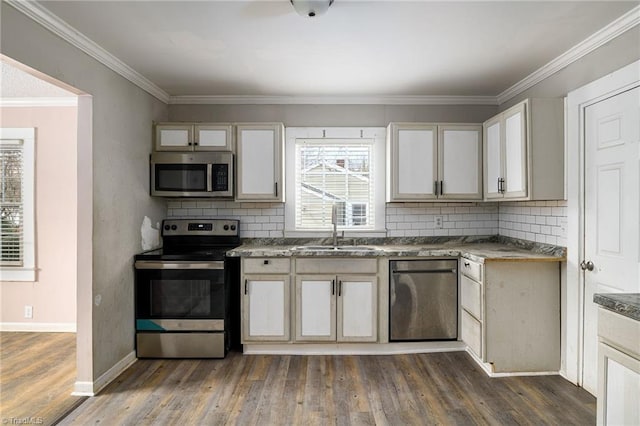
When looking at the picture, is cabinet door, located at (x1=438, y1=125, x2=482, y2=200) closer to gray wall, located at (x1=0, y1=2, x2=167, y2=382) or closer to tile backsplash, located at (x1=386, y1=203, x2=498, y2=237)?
tile backsplash, located at (x1=386, y1=203, x2=498, y2=237)

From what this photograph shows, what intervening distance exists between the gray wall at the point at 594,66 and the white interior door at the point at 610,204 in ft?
0.70

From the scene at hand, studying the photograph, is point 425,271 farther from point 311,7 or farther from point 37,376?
point 37,376

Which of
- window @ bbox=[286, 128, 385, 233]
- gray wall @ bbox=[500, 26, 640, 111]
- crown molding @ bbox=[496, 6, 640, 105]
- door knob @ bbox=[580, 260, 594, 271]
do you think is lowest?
door knob @ bbox=[580, 260, 594, 271]

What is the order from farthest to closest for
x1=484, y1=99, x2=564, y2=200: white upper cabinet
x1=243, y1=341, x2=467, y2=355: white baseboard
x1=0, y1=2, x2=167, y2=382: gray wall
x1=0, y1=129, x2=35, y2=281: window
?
x1=0, y1=129, x2=35, y2=281: window < x1=243, y1=341, x2=467, y2=355: white baseboard < x1=484, y1=99, x2=564, y2=200: white upper cabinet < x1=0, y1=2, x2=167, y2=382: gray wall

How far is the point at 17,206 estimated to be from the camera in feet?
12.6

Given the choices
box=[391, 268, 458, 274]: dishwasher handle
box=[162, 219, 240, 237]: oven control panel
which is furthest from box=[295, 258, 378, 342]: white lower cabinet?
→ box=[162, 219, 240, 237]: oven control panel

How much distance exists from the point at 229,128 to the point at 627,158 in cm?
306

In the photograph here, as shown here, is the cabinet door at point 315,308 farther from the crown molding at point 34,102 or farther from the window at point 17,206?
the crown molding at point 34,102

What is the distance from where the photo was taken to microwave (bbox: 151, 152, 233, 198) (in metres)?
3.47

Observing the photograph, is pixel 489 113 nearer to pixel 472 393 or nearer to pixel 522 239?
pixel 522 239

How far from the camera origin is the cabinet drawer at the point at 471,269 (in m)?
2.87

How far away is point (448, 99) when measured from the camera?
12.5ft

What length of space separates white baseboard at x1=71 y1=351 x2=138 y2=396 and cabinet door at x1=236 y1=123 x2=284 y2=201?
172 centimetres

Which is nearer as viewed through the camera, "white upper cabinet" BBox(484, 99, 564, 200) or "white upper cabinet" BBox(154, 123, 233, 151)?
"white upper cabinet" BBox(484, 99, 564, 200)
